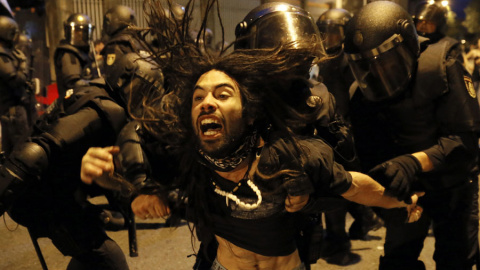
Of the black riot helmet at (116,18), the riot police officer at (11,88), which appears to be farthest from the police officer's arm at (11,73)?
the black riot helmet at (116,18)

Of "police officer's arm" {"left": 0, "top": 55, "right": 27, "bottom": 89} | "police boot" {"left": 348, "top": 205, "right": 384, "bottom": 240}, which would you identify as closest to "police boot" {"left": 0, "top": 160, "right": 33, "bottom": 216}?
"police boot" {"left": 348, "top": 205, "right": 384, "bottom": 240}

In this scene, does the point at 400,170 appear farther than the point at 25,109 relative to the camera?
No

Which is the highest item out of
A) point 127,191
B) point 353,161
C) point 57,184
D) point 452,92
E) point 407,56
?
point 407,56

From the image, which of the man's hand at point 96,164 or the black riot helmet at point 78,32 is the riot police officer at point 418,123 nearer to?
the man's hand at point 96,164

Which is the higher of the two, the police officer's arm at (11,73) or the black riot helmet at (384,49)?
the black riot helmet at (384,49)

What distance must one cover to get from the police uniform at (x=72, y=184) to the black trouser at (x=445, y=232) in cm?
152

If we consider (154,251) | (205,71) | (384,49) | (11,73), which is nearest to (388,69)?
(384,49)

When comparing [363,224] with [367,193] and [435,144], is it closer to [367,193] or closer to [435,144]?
[435,144]

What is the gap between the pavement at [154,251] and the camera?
3.64 meters

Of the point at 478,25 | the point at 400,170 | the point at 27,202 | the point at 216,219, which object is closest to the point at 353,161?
the point at 400,170

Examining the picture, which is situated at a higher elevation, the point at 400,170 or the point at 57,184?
the point at 400,170

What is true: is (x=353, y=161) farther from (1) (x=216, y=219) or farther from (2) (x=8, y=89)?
(2) (x=8, y=89)

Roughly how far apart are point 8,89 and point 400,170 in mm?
5125

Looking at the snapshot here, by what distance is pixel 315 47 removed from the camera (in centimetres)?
184
